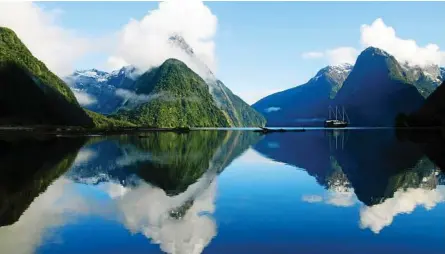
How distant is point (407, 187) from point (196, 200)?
79.8 feet

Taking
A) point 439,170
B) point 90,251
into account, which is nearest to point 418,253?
point 90,251

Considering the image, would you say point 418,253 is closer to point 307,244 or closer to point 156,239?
point 307,244

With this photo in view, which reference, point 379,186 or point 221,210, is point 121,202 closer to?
point 221,210

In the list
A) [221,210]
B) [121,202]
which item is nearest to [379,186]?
[221,210]

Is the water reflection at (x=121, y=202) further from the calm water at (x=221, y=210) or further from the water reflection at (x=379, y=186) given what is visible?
the water reflection at (x=379, y=186)

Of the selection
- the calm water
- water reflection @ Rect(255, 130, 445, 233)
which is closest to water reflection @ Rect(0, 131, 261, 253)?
the calm water

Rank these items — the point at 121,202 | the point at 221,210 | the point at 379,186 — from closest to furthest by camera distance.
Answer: the point at 221,210 < the point at 121,202 < the point at 379,186

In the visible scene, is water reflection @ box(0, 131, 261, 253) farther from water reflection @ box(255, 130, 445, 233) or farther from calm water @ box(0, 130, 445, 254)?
water reflection @ box(255, 130, 445, 233)

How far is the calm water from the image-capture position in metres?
26.2

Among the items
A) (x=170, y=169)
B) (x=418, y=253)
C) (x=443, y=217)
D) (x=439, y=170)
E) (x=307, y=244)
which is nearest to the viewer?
(x=418, y=253)

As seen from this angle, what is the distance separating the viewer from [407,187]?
48.2 meters

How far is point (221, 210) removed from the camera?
3641 centimetres

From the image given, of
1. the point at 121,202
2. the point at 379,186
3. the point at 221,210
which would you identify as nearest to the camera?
the point at 221,210

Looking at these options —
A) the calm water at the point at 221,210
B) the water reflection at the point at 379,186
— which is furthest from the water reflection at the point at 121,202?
the water reflection at the point at 379,186
